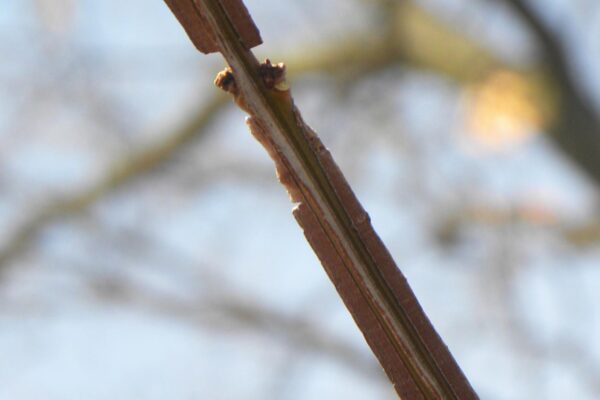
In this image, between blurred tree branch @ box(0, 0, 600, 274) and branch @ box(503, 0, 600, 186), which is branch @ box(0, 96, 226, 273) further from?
branch @ box(503, 0, 600, 186)

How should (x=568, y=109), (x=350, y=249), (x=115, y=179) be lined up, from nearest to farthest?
(x=350, y=249), (x=568, y=109), (x=115, y=179)

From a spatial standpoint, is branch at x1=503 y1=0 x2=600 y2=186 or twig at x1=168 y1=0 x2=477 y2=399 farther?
branch at x1=503 y1=0 x2=600 y2=186

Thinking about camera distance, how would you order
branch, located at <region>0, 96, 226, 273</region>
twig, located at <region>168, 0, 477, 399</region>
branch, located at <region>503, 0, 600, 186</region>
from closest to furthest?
1. twig, located at <region>168, 0, 477, 399</region>
2. branch, located at <region>503, 0, 600, 186</region>
3. branch, located at <region>0, 96, 226, 273</region>

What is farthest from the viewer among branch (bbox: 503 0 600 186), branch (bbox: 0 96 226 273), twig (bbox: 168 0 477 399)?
branch (bbox: 0 96 226 273)

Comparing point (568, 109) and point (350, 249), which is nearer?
point (350, 249)

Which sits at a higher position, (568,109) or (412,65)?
(412,65)

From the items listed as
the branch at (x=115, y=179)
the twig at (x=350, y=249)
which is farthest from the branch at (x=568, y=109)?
the twig at (x=350, y=249)

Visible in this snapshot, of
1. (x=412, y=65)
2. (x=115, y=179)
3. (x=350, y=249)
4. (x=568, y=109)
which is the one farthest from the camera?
(x=115, y=179)

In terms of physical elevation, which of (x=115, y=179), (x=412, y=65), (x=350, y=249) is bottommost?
(x=350, y=249)

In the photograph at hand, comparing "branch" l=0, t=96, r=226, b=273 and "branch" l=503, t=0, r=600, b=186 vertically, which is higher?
"branch" l=0, t=96, r=226, b=273

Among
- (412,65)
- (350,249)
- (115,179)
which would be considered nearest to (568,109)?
(412,65)

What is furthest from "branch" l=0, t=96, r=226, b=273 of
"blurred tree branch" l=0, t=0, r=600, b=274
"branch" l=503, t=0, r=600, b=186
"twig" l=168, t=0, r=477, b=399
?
"twig" l=168, t=0, r=477, b=399

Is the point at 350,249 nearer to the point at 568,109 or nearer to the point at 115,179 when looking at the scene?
the point at 568,109
